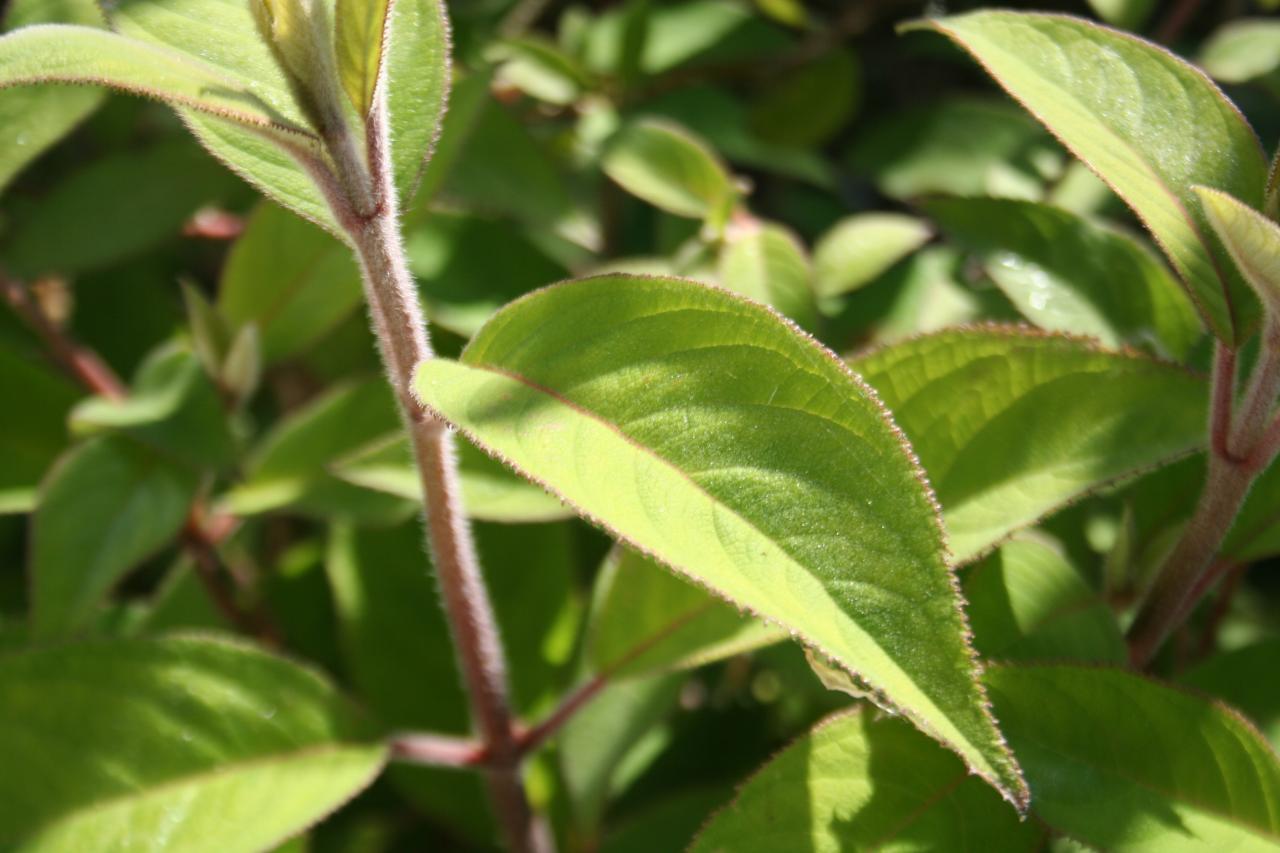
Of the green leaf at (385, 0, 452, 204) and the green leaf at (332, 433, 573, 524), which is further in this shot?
the green leaf at (332, 433, 573, 524)

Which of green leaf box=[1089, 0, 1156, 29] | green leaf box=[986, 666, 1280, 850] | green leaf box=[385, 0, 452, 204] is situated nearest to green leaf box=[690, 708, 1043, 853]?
green leaf box=[986, 666, 1280, 850]

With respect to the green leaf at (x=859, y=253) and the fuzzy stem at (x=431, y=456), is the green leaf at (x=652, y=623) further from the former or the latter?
the green leaf at (x=859, y=253)

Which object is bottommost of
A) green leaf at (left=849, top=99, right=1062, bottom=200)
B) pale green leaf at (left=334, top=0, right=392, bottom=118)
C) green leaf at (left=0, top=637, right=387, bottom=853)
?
green leaf at (left=0, top=637, right=387, bottom=853)

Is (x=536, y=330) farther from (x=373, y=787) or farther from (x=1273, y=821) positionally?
(x=373, y=787)

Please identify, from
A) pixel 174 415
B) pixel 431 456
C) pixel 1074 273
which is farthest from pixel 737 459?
pixel 174 415

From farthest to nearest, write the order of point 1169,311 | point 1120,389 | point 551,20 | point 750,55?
point 551,20 → point 750,55 → point 1169,311 → point 1120,389

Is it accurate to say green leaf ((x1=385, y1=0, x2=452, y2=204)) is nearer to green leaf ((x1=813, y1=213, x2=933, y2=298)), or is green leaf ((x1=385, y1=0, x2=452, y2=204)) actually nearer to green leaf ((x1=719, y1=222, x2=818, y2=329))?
green leaf ((x1=719, y1=222, x2=818, y2=329))

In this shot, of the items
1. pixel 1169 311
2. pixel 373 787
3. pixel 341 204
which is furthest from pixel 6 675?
pixel 1169 311
